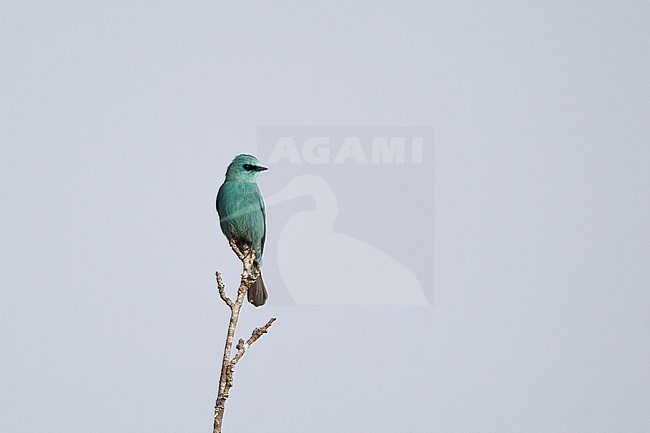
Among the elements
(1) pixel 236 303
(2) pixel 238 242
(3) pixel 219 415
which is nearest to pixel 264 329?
(1) pixel 236 303

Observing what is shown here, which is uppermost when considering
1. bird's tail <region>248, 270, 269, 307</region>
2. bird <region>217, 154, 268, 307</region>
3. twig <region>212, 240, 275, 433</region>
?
bird <region>217, 154, 268, 307</region>

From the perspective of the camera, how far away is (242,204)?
8.84 metres

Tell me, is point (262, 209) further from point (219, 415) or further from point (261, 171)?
point (219, 415)

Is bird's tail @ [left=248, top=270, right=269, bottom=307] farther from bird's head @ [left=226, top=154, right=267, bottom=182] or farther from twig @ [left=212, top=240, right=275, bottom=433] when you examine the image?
twig @ [left=212, top=240, right=275, bottom=433]

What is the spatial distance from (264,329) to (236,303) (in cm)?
27

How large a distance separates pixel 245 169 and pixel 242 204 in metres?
0.42

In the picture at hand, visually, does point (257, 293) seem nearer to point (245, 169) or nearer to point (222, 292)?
point (245, 169)

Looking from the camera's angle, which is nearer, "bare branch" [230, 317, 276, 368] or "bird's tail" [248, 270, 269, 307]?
"bare branch" [230, 317, 276, 368]

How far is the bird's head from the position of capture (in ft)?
29.0

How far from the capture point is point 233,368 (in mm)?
4922

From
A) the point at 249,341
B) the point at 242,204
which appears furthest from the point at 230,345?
the point at 242,204

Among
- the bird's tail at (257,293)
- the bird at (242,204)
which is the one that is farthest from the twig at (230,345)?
Result: the bird's tail at (257,293)

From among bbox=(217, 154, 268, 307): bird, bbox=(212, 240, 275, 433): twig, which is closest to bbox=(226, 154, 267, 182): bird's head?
bbox=(217, 154, 268, 307): bird

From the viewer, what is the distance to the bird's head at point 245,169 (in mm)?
8836
